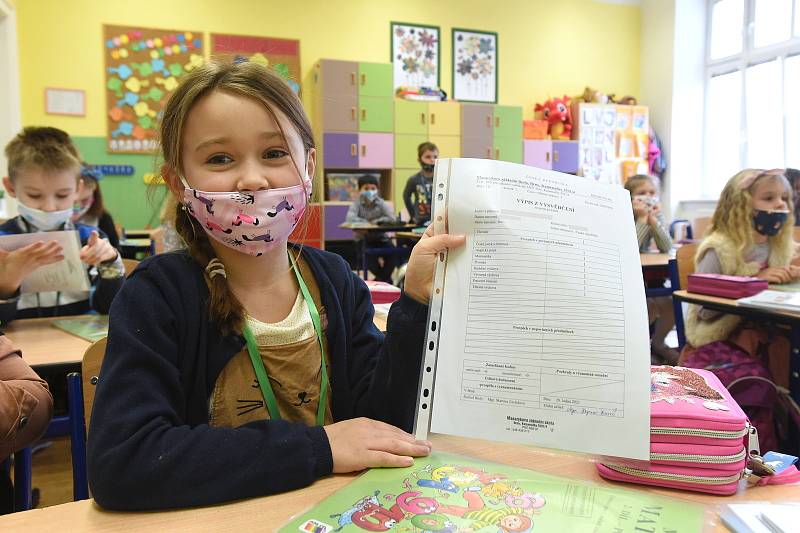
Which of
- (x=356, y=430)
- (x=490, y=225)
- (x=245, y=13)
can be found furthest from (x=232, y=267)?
(x=245, y=13)

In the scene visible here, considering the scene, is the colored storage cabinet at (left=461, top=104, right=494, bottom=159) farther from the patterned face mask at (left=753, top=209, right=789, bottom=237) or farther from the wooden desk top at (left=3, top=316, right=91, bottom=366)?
the wooden desk top at (left=3, top=316, right=91, bottom=366)

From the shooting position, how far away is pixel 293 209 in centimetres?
94

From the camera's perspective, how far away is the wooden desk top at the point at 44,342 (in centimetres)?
156

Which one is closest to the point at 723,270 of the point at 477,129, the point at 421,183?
the point at 421,183

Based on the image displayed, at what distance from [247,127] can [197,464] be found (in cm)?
48

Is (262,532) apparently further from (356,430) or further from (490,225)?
(490,225)

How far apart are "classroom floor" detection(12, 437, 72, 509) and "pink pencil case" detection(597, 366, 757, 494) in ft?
6.49

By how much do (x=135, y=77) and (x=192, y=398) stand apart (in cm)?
654

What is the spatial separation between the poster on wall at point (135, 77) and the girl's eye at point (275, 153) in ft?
20.0

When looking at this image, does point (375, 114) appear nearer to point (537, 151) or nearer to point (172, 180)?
point (537, 151)

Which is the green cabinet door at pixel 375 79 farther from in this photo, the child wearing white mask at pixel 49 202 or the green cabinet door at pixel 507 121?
the child wearing white mask at pixel 49 202

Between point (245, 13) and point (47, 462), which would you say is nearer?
point (47, 462)

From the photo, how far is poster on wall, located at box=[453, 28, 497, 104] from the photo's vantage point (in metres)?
7.85

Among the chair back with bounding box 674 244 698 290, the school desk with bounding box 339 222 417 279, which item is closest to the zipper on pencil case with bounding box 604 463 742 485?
the chair back with bounding box 674 244 698 290
